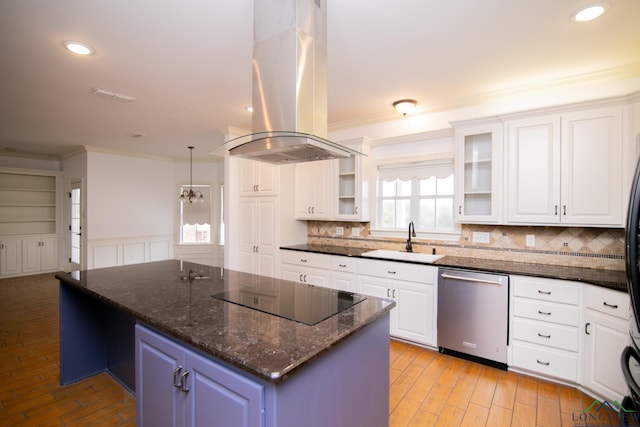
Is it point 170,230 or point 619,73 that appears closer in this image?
→ point 619,73

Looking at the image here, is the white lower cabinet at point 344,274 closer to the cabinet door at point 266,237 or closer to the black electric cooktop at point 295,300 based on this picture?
the cabinet door at point 266,237

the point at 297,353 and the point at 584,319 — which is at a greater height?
the point at 297,353

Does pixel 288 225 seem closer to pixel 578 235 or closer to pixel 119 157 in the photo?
pixel 578 235

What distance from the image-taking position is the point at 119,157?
638cm

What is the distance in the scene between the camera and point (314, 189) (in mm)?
4234

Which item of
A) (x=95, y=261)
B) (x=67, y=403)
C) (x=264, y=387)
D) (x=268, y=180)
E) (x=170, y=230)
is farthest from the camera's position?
(x=170, y=230)

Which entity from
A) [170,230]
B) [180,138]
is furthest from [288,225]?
[170,230]

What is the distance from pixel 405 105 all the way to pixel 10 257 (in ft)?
26.4

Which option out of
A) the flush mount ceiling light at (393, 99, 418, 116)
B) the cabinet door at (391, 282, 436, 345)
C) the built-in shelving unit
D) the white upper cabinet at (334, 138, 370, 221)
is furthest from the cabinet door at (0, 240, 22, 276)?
the flush mount ceiling light at (393, 99, 418, 116)

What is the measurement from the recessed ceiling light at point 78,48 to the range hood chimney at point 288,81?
1.39 meters

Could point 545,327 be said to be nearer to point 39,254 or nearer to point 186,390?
point 186,390

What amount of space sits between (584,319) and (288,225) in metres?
3.19

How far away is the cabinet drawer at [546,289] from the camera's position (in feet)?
7.83

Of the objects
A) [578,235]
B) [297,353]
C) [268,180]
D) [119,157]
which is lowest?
[297,353]
